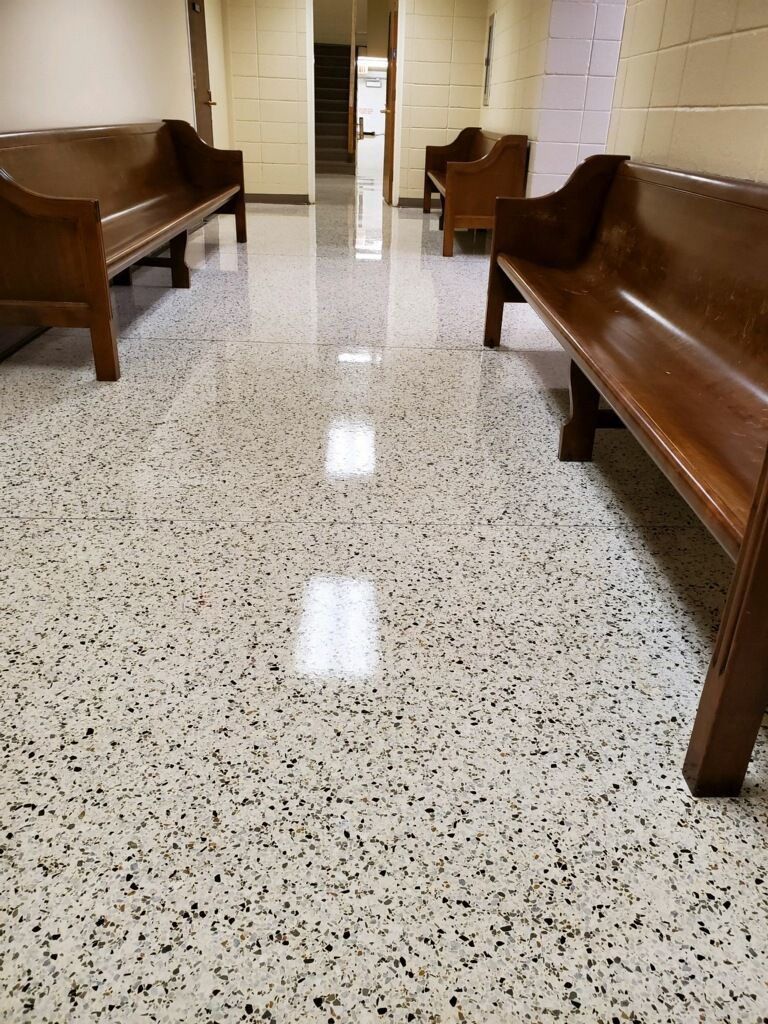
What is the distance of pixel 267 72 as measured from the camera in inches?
313

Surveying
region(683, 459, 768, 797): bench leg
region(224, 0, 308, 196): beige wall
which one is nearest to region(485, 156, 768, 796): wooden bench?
region(683, 459, 768, 797): bench leg

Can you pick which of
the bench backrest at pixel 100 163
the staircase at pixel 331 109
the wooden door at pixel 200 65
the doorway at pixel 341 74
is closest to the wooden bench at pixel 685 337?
the bench backrest at pixel 100 163

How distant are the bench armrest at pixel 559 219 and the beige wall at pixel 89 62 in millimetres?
2183

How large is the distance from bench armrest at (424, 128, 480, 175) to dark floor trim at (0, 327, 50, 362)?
5135mm

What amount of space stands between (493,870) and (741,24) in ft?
7.91

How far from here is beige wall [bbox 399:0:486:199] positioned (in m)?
7.53

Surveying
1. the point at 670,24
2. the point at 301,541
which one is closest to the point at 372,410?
the point at 301,541

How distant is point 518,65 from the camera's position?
5.57 m

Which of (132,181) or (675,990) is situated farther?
(132,181)

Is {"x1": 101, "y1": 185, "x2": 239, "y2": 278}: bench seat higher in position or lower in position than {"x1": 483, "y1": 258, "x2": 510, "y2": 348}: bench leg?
higher

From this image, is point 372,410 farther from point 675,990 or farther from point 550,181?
point 550,181

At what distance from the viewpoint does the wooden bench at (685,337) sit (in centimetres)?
105

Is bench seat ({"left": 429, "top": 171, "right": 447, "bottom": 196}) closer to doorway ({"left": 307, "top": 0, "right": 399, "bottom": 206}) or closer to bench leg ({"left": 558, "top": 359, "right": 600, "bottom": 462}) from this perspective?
bench leg ({"left": 558, "top": 359, "right": 600, "bottom": 462})

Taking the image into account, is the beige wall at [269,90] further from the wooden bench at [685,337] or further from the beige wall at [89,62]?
the wooden bench at [685,337]
